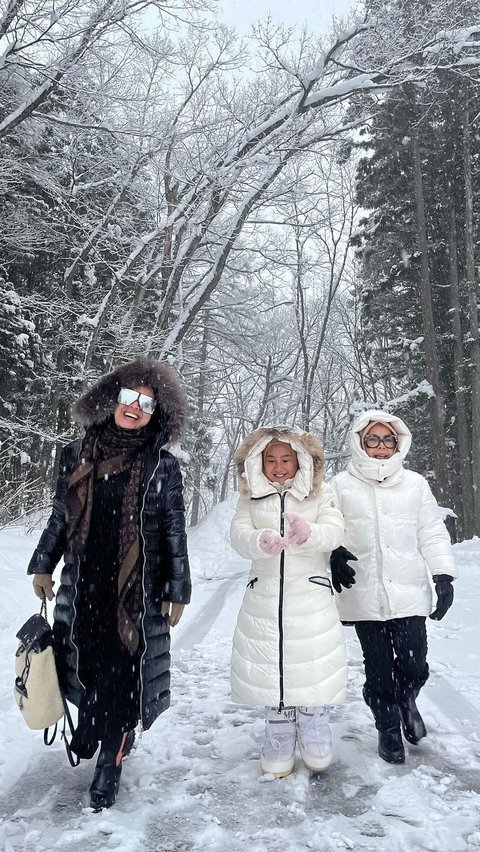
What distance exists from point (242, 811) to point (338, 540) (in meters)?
1.27

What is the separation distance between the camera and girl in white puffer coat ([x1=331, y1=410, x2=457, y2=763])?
10.3 ft

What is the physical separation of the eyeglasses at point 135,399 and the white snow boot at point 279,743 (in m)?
1.67

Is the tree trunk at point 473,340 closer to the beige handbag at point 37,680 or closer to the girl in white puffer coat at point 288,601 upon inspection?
the girl in white puffer coat at point 288,601

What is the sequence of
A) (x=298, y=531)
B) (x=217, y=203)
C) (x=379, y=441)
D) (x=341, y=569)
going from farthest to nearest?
1. (x=217, y=203)
2. (x=379, y=441)
3. (x=341, y=569)
4. (x=298, y=531)

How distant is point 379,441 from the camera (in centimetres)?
339

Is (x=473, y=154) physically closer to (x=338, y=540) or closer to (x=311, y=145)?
(x=311, y=145)

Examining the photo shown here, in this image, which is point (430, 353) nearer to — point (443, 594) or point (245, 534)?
point (443, 594)

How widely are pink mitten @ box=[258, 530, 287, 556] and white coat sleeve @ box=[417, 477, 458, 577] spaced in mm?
908

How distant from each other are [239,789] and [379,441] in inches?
75.3

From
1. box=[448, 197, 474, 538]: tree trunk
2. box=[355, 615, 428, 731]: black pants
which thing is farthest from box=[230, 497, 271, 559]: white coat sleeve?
box=[448, 197, 474, 538]: tree trunk

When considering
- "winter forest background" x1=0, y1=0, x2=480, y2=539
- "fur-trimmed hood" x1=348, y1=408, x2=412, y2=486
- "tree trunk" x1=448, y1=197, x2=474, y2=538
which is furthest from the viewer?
"tree trunk" x1=448, y1=197, x2=474, y2=538

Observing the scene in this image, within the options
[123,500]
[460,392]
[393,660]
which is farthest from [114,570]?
[460,392]

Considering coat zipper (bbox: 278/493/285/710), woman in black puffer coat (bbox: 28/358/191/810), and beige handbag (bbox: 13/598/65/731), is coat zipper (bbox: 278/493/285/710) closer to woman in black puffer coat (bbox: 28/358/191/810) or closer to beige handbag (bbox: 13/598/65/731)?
woman in black puffer coat (bbox: 28/358/191/810)

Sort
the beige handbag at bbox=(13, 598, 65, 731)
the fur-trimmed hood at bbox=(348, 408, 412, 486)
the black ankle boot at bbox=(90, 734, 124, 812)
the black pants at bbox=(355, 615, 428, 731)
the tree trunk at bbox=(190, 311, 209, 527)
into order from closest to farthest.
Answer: the black ankle boot at bbox=(90, 734, 124, 812), the beige handbag at bbox=(13, 598, 65, 731), the black pants at bbox=(355, 615, 428, 731), the fur-trimmed hood at bbox=(348, 408, 412, 486), the tree trunk at bbox=(190, 311, 209, 527)
